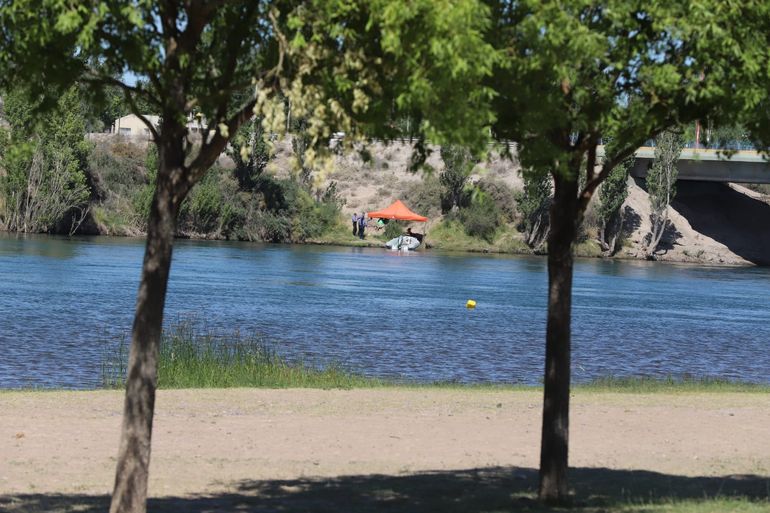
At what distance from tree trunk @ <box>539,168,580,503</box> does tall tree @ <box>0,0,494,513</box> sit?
1.95 meters

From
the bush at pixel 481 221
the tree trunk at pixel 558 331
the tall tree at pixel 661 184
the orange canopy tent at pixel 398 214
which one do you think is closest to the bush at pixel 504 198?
the bush at pixel 481 221

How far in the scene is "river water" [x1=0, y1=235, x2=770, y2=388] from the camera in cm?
2736

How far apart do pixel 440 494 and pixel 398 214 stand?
7677 centimetres

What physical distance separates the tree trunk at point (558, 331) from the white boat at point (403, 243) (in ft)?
243

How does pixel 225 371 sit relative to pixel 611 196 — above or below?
below

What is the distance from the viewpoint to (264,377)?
21.8m

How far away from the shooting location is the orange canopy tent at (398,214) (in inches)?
3472

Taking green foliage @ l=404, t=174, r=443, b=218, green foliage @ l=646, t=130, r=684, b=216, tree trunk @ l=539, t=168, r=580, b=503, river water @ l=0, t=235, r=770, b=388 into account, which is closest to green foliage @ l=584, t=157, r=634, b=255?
green foliage @ l=646, t=130, r=684, b=216

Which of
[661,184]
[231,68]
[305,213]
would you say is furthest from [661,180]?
[231,68]

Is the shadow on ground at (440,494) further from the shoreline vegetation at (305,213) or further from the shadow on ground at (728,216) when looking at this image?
the shadow on ground at (728,216)

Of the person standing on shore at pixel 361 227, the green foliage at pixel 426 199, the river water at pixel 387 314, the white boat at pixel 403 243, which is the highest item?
the green foliage at pixel 426 199

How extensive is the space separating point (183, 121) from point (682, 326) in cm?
3253

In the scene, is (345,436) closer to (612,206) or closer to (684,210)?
(612,206)

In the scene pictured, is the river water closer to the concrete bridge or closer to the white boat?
the concrete bridge
